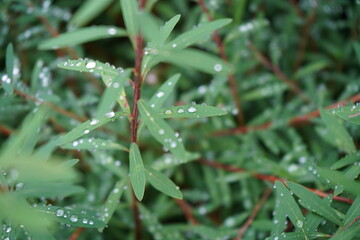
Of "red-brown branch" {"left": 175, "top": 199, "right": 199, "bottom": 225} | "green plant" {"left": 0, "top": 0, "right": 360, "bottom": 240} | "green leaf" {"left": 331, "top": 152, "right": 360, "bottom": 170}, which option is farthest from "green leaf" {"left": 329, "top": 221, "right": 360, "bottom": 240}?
"red-brown branch" {"left": 175, "top": 199, "right": 199, "bottom": 225}

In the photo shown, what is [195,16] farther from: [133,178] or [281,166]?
[133,178]

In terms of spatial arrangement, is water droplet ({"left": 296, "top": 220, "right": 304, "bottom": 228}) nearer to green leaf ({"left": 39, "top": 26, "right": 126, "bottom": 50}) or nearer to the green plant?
the green plant

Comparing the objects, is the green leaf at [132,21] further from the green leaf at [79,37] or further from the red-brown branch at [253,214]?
the red-brown branch at [253,214]

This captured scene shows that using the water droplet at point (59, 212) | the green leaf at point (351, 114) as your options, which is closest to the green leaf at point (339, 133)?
the green leaf at point (351, 114)

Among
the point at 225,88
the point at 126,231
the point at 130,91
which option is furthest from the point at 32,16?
the point at 126,231

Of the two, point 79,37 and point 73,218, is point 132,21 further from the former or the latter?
point 73,218

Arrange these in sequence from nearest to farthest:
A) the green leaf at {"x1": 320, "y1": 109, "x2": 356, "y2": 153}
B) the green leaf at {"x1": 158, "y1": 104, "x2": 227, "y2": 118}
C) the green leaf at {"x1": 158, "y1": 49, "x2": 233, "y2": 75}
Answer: the green leaf at {"x1": 158, "y1": 49, "x2": 233, "y2": 75}, the green leaf at {"x1": 158, "y1": 104, "x2": 227, "y2": 118}, the green leaf at {"x1": 320, "y1": 109, "x2": 356, "y2": 153}

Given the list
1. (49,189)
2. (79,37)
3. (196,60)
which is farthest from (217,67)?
(49,189)
